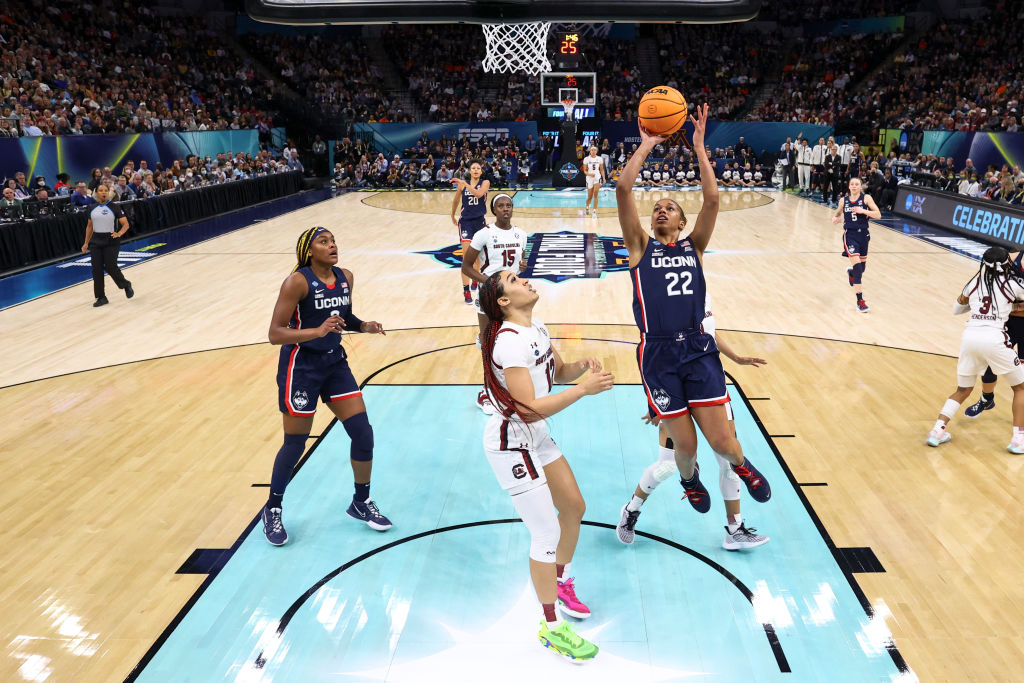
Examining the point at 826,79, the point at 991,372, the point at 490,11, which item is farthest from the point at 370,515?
the point at 826,79

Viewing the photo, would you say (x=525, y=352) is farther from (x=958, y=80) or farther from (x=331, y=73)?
(x=331, y=73)

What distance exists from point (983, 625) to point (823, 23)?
38327mm

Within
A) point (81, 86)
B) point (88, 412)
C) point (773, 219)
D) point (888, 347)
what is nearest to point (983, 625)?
point (888, 347)

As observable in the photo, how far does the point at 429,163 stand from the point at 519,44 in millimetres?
16970

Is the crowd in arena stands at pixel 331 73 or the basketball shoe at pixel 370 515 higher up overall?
the crowd in arena stands at pixel 331 73

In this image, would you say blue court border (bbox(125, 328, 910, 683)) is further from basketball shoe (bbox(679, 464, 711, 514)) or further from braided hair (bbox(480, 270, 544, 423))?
braided hair (bbox(480, 270, 544, 423))

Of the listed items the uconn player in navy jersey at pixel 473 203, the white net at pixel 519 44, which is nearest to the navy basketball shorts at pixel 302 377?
the uconn player in navy jersey at pixel 473 203

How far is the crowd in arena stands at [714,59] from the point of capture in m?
36.0

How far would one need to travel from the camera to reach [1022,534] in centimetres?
527

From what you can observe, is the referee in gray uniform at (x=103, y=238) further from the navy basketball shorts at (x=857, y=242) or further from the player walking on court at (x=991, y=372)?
the player walking on court at (x=991, y=372)

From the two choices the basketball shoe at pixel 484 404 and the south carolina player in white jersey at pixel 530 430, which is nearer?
the south carolina player in white jersey at pixel 530 430

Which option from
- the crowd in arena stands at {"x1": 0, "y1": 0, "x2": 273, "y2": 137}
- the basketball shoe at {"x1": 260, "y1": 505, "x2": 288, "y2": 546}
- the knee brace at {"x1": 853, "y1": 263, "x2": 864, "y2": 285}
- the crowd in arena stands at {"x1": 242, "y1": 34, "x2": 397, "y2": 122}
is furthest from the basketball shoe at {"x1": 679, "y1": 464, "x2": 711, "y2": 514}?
the crowd in arena stands at {"x1": 242, "y1": 34, "x2": 397, "y2": 122}

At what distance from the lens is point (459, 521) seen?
5559 mm

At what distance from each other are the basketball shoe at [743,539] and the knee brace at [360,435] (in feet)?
7.72
